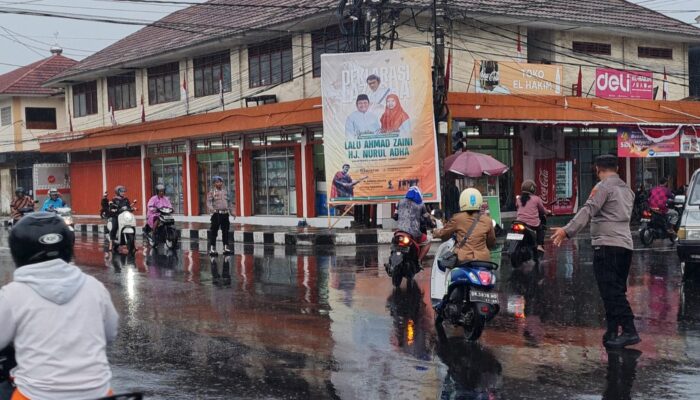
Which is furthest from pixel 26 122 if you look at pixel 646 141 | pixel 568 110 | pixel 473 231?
pixel 473 231

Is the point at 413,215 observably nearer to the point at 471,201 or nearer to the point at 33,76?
the point at 471,201

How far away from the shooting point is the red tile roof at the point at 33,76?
3950 centimetres

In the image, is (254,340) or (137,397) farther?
(254,340)

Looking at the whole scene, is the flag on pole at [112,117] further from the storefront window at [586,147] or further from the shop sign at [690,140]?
the shop sign at [690,140]

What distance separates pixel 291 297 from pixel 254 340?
9.19 feet


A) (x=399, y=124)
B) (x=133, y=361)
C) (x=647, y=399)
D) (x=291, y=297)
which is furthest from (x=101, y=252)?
(x=647, y=399)

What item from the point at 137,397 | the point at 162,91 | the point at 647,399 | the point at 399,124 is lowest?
the point at 647,399

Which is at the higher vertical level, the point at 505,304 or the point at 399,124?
the point at 399,124

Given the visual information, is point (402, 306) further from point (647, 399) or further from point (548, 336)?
point (647, 399)

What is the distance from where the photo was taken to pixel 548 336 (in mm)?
8016

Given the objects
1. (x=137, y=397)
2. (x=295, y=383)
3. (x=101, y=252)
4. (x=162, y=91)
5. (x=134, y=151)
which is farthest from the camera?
(x=134, y=151)

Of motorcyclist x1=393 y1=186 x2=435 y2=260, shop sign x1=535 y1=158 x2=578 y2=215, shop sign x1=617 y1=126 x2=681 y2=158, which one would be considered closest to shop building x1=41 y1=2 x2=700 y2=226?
shop sign x1=535 y1=158 x2=578 y2=215

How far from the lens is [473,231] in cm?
786

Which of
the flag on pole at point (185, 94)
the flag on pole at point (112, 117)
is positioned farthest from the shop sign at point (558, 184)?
the flag on pole at point (112, 117)
